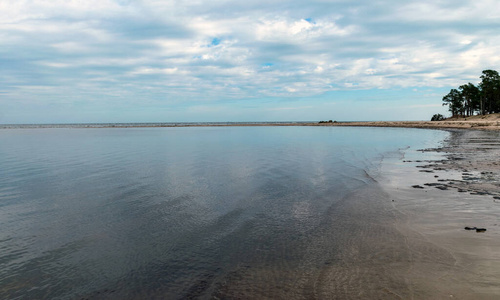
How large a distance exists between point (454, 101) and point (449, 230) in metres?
145

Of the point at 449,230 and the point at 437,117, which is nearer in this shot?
the point at 449,230

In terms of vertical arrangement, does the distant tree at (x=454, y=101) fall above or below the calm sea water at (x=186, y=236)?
above

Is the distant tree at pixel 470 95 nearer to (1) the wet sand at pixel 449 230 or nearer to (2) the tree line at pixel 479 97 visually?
(2) the tree line at pixel 479 97

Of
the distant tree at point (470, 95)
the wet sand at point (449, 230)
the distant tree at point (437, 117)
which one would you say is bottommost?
the wet sand at point (449, 230)

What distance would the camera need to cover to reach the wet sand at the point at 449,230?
5648 millimetres

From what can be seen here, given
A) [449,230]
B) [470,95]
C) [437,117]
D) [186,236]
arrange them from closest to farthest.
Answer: [186,236], [449,230], [470,95], [437,117]

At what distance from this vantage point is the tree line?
94.4m

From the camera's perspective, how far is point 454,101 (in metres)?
124

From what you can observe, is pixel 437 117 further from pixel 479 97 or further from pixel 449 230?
pixel 449 230

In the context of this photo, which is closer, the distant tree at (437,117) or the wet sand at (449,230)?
the wet sand at (449,230)

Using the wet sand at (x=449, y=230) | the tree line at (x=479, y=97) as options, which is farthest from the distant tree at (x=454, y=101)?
the wet sand at (x=449, y=230)

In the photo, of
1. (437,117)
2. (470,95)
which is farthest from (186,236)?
(437,117)

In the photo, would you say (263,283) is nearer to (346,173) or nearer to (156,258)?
(156,258)

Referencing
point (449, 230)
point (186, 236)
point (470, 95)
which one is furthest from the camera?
point (470, 95)
